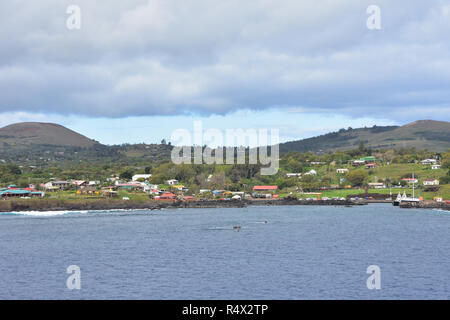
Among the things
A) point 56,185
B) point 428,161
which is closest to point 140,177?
point 56,185

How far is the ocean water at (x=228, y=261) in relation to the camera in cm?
3678

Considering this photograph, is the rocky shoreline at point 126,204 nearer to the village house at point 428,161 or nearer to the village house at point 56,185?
the village house at point 56,185

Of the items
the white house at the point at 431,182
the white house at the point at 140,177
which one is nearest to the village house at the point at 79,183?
the white house at the point at 140,177

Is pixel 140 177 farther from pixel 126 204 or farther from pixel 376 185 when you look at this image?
pixel 376 185

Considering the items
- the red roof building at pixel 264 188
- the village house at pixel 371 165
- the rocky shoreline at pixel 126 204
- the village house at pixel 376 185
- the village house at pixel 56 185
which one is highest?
the village house at pixel 371 165

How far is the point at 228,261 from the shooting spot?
48.2 meters

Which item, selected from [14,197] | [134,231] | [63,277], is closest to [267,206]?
[14,197]

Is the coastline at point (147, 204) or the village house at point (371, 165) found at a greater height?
the village house at point (371, 165)

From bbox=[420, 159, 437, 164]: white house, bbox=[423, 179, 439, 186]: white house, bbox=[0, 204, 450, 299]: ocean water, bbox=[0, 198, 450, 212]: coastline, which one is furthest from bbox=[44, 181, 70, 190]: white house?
bbox=[420, 159, 437, 164]: white house

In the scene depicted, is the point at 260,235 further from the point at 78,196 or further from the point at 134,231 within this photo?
the point at 78,196

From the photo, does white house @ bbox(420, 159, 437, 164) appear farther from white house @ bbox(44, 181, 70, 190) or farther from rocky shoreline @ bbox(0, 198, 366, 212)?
white house @ bbox(44, 181, 70, 190)

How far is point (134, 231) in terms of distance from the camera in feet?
249

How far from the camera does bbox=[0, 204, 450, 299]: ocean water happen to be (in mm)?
36781
